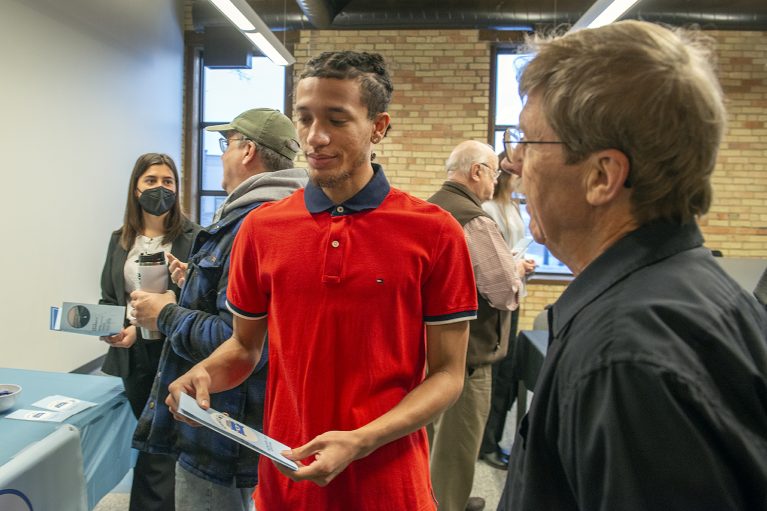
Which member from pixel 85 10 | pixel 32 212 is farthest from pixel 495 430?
pixel 85 10

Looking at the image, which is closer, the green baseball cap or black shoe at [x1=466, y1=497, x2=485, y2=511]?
the green baseball cap

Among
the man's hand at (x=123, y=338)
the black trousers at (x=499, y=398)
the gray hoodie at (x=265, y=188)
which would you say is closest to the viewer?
the gray hoodie at (x=265, y=188)

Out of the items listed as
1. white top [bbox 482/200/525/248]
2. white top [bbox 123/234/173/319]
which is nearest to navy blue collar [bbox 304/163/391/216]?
white top [bbox 123/234/173/319]

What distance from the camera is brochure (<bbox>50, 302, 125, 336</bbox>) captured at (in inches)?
77.7

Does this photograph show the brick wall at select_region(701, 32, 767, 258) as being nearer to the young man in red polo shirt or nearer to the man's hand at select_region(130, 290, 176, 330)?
the young man in red polo shirt

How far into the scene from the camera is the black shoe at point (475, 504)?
121 inches

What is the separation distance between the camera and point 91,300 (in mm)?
5402

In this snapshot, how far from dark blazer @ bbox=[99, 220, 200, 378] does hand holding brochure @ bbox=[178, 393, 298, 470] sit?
156 centimetres

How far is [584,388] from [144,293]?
1473mm

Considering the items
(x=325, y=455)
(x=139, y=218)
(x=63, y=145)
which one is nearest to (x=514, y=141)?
(x=325, y=455)

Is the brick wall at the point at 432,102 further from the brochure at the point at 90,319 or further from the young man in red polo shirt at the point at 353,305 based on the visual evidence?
the young man in red polo shirt at the point at 353,305

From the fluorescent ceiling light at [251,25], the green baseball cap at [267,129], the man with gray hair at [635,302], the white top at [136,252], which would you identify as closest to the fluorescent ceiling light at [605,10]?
the fluorescent ceiling light at [251,25]

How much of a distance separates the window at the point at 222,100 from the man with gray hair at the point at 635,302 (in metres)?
6.94

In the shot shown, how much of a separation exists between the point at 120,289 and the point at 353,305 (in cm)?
195
